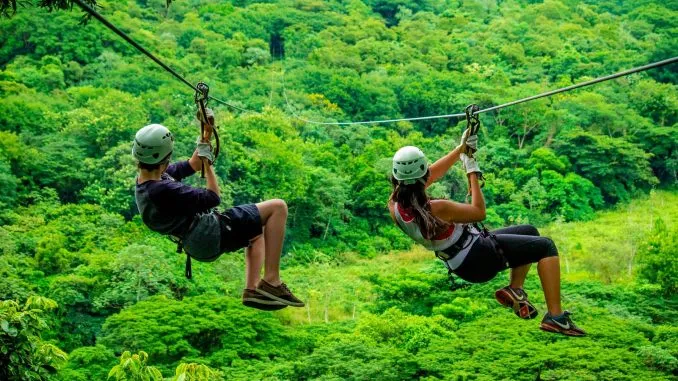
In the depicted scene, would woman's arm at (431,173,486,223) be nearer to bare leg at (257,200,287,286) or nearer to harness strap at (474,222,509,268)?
harness strap at (474,222,509,268)

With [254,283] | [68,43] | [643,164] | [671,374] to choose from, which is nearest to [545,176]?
[643,164]

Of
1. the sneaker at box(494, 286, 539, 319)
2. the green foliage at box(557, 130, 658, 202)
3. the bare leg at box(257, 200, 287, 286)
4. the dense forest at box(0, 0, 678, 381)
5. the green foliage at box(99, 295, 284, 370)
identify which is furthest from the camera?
Answer: the green foliage at box(557, 130, 658, 202)

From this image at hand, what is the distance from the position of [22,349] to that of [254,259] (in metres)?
1.66

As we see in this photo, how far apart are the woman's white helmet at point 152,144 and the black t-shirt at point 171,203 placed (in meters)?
0.13

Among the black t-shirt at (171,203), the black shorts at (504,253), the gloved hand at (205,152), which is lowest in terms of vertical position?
the black shorts at (504,253)

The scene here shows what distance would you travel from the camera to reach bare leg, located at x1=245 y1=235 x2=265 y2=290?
425 cm

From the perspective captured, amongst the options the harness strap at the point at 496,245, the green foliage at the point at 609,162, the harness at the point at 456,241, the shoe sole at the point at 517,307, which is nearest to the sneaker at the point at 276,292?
the harness at the point at 456,241

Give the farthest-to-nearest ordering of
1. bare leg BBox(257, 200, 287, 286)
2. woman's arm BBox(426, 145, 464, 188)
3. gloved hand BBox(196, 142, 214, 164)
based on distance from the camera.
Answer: woman's arm BBox(426, 145, 464, 188) → bare leg BBox(257, 200, 287, 286) → gloved hand BBox(196, 142, 214, 164)

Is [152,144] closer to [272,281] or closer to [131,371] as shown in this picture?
[272,281]

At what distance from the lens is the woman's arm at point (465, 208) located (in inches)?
161

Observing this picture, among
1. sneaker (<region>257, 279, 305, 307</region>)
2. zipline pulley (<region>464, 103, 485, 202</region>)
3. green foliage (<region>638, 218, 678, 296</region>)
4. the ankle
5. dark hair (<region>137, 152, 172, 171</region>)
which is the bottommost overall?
green foliage (<region>638, 218, 678, 296</region>)

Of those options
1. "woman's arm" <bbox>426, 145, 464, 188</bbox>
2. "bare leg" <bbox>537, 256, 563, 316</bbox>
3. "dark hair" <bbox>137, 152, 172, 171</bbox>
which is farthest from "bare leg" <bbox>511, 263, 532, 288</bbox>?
"dark hair" <bbox>137, 152, 172, 171</bbox>

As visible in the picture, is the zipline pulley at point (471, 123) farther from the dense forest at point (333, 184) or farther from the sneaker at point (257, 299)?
the dense forest at point (333, 184)

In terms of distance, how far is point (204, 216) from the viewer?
13.2ft
